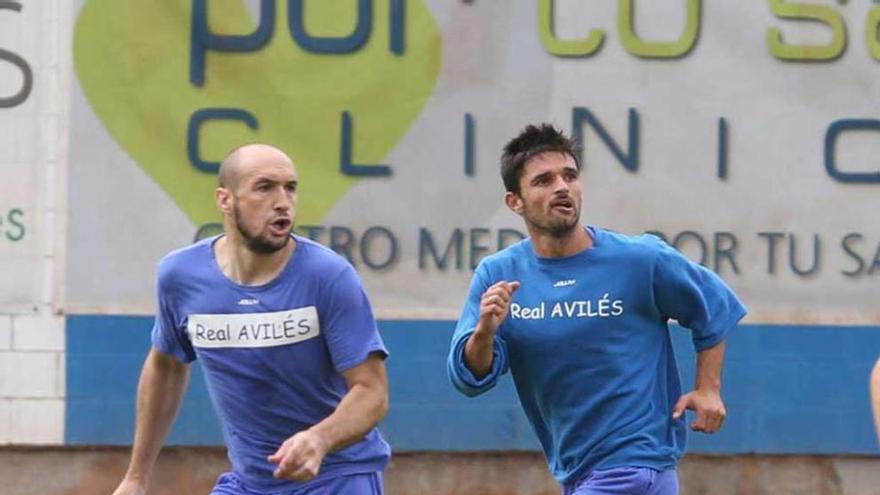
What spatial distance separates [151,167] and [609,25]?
2456 millimetres

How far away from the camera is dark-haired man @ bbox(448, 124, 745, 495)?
265 inches

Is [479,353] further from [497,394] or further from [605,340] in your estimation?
[497,394]

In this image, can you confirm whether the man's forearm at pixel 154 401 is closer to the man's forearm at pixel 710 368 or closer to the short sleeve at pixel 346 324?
the short sleeve at pixel 346 324

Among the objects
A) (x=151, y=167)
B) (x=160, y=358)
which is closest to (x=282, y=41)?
(x=151, y=167)

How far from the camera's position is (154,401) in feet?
22.6

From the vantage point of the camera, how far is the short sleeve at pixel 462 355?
6656 mm

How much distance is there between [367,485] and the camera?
21.4 ft

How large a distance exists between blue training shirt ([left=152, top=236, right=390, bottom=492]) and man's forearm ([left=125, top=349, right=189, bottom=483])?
0.24 meters

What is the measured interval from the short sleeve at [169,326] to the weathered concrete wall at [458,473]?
3985mm

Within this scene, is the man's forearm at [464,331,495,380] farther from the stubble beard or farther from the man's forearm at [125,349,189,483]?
the man's forearm at [125,349,189,483]

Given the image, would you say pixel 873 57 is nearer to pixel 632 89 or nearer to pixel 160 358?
pixel 632 89

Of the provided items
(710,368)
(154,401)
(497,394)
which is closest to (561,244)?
(710,368)

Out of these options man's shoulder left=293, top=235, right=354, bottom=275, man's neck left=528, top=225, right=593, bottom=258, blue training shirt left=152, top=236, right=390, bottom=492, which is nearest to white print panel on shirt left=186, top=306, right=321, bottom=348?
blue training shirt left=152, top=236, right=390, bottom=492

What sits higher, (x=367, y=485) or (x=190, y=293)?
(x=190, y=293)
